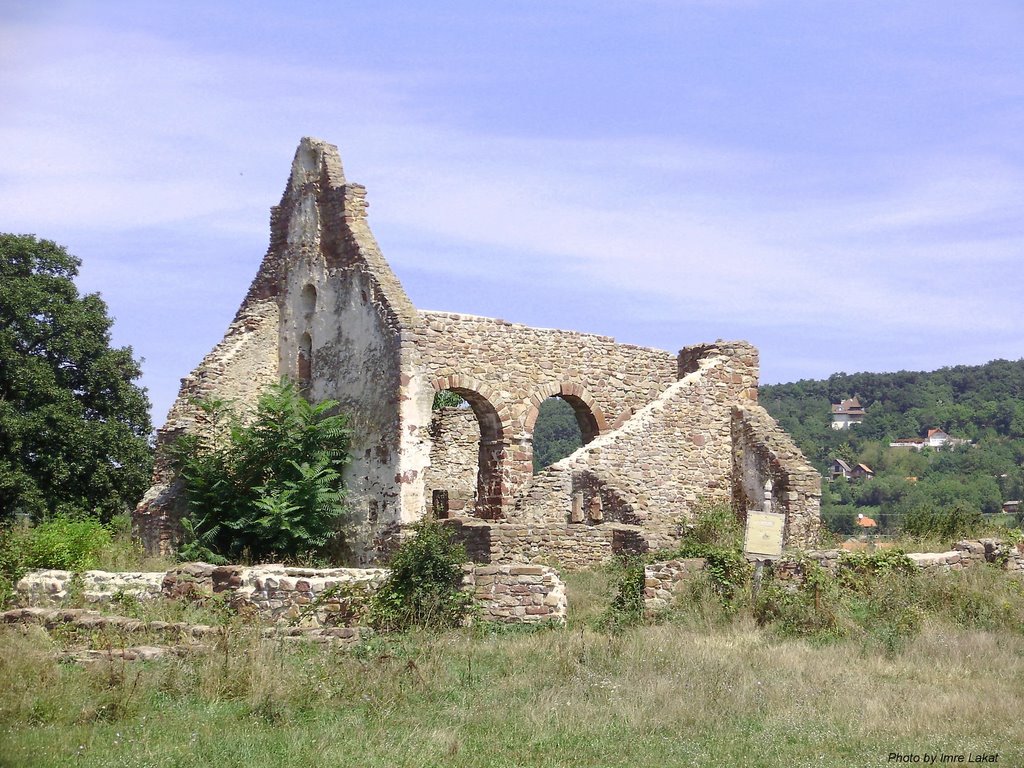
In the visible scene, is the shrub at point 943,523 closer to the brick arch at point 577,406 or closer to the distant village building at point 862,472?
the brick arch at point 577,406

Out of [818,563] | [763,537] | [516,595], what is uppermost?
[763,537]

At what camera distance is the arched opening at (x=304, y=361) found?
21859mm

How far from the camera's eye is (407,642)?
1273cm

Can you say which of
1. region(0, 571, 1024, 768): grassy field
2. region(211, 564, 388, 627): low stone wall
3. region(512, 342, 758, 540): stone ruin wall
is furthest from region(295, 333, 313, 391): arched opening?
region(0, 571, 1024, 768): grassy field

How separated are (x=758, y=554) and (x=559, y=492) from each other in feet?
18.1

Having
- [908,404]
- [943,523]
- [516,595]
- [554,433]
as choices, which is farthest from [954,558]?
[908,404]

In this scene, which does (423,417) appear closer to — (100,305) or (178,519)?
(178,519)

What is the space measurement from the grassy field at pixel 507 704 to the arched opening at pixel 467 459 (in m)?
9.17

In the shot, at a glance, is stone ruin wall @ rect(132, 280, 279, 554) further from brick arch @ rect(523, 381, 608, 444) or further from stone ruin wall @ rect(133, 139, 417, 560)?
brick arch @ rect(523, 381, 608, 444)

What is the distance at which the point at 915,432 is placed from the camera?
61.4 metres

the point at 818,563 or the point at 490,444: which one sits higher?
the point at 490,444

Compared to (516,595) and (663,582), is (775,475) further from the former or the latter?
(516,595)

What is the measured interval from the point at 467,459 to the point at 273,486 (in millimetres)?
6556

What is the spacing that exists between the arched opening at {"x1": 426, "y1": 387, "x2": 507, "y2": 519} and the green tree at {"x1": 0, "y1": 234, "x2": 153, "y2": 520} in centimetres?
748
